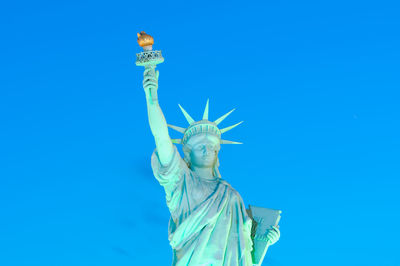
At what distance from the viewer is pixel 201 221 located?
1176 centimetres

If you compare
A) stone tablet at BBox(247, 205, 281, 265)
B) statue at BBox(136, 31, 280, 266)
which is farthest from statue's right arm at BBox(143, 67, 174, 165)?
stone tablet at BBox(247, 205, 281, 265)

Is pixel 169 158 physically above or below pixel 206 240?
above

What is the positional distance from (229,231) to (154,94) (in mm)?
2644

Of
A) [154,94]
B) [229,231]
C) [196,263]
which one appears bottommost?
[196,263]

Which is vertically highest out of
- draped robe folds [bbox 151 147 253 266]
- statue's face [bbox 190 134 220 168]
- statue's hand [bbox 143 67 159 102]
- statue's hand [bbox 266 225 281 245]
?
statue's face [bbox 190 134 220 168]

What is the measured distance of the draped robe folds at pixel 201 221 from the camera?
11656mm

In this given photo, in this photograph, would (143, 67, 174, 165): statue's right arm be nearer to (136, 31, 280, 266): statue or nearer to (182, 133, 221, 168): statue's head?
(136, 31, 280, 266): statue

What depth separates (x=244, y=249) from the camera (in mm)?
11875

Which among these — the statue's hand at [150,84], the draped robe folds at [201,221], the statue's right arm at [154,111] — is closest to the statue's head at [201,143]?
the draped robe folds at [201,221]

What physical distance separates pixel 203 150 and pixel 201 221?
145 centimetres

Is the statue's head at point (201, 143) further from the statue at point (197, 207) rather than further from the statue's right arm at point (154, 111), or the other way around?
the statue's right arm at point (154, 111)

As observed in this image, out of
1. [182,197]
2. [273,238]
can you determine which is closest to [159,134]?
[182,197]

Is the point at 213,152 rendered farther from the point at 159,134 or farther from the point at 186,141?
the point at 159,134

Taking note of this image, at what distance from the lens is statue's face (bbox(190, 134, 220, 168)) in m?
12.6
